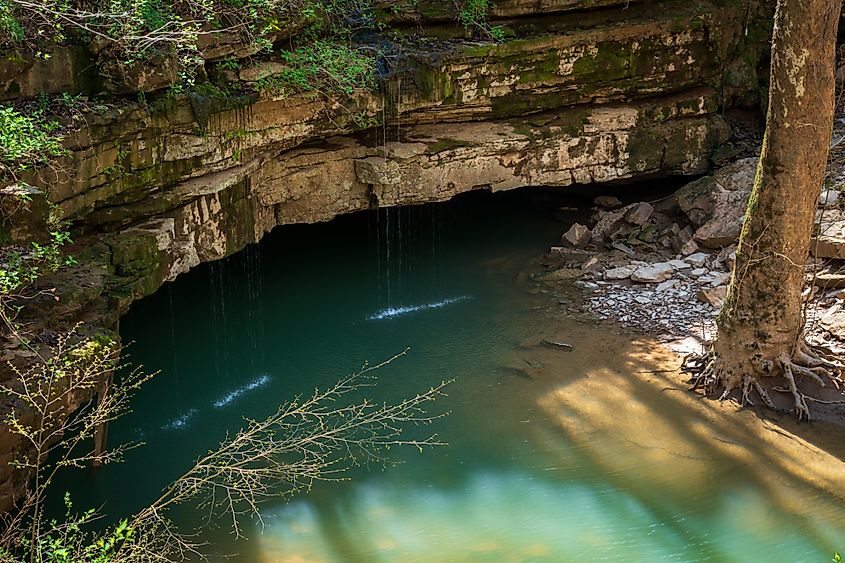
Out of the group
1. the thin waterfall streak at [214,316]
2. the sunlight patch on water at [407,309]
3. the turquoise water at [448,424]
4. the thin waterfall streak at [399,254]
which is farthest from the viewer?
the thin waterfall streak at [399,254]

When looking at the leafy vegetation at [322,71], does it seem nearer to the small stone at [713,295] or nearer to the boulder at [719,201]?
the small stone at [713,295]

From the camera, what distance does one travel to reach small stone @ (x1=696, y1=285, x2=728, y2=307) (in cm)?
968

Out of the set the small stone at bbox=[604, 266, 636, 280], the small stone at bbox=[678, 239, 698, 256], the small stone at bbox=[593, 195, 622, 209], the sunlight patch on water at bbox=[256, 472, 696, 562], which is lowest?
the sunlight patch on water at bbox=[256, 472, 696, 562]

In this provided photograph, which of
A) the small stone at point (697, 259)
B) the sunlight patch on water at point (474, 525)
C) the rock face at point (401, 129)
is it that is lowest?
the sunlight patch on water at point (474, 525)

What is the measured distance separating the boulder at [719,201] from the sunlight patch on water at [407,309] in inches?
121

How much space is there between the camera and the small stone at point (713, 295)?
9.68m

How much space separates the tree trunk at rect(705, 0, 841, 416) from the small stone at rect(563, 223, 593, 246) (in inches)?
146

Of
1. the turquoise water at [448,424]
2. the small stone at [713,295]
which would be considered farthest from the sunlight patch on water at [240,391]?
the small stone at [713,295]

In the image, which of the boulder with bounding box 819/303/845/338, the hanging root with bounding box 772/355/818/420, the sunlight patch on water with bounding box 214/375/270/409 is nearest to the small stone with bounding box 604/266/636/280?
the boulder with bounding box 819/303/845/338

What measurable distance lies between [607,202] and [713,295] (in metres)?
3.49

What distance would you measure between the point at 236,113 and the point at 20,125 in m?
2.70

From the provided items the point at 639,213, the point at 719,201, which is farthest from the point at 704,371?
the point at 639,213

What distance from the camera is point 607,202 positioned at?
42.5 ft

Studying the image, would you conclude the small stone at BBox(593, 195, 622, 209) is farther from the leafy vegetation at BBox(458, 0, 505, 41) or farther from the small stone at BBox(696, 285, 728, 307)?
the leafy vegetation at BBox(458, 0, 505, 41)
